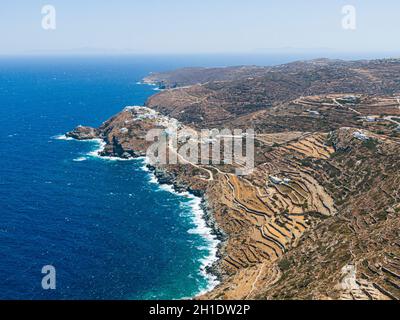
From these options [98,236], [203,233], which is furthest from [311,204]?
[98,236]

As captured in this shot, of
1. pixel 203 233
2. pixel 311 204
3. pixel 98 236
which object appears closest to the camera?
pixel 98 236

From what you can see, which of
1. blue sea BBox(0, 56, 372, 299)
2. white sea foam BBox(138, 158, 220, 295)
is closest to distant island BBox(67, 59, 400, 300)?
white sea foam BBox(138, 158, 220, 295)

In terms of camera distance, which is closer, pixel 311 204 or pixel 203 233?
pixel 203 233

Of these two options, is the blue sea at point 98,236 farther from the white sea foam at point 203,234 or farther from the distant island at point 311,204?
the distant island at point 311,204

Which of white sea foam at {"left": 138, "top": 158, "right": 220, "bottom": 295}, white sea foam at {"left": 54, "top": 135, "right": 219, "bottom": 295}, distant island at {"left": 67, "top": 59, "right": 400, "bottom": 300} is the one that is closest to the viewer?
distant island at {"left": 67, "top": 59, "right": 400, "bottom": 300}

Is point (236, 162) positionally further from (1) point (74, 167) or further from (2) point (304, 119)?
(1) point (74, 167)

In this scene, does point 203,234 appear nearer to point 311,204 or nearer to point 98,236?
point 98,236

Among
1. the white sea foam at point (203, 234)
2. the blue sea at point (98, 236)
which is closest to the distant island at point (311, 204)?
the white sea foam at point (203, 234)

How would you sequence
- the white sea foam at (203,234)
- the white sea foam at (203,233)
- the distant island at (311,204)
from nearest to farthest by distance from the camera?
the distant island at (311,204) < the white sea foam at (203,234) < the white sea foam at (203,233)

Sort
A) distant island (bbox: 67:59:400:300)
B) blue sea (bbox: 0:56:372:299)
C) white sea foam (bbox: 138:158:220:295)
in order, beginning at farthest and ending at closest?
1. white sea foam (bbox: 138:158:220:295)
2. blue sea (bbox: 0:56:372:299)
3. distant island (bbox: 67:59:400:300)

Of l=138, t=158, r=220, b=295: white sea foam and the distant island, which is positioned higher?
the distant island

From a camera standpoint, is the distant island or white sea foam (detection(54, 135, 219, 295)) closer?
the distant island

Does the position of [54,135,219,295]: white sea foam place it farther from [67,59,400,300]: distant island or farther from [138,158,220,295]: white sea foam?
[67,59,400,300]: distant island
